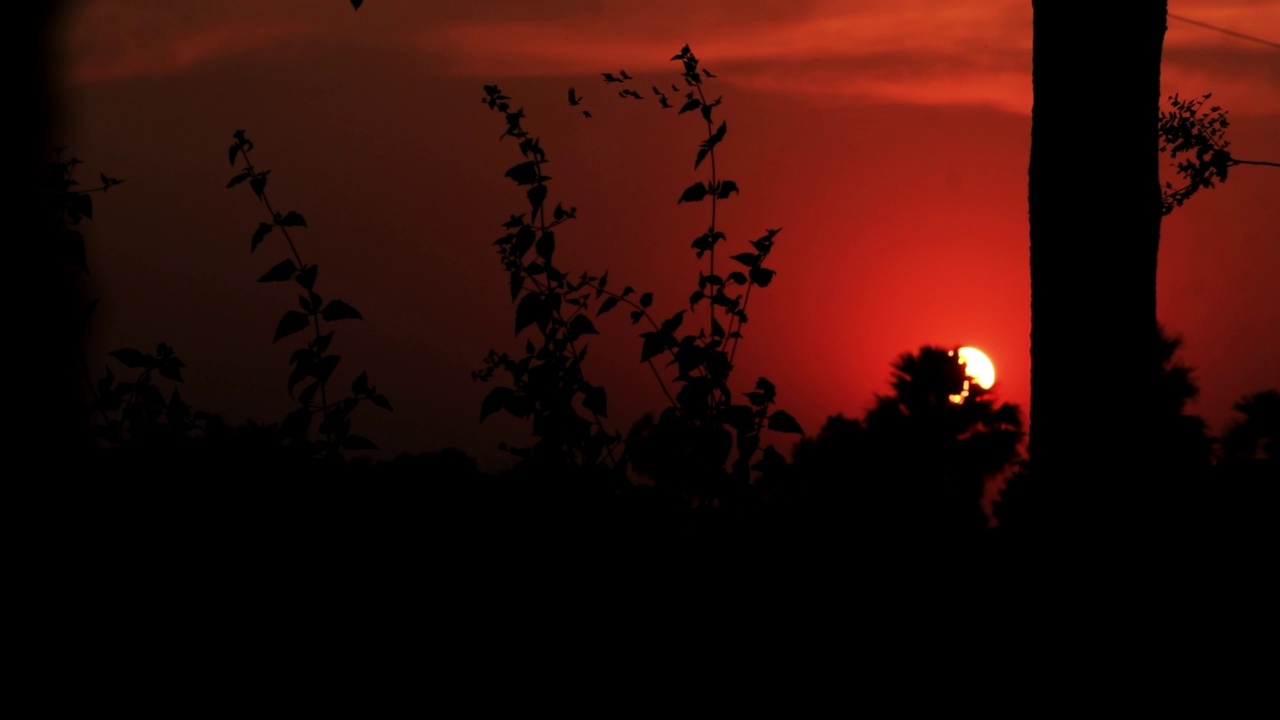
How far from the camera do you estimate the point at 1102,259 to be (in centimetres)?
311

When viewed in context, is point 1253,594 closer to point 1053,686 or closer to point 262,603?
point 1053,686

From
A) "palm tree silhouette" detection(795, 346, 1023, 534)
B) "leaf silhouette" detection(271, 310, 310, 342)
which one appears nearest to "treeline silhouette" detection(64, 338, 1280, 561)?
"palm tree silhouette" detection(795, 346, 1023, 534)

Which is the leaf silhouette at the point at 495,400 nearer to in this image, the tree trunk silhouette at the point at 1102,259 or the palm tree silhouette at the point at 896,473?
the palm tree silhouette at the point at 896,473

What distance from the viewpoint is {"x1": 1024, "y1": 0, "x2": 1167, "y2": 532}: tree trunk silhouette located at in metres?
3.08

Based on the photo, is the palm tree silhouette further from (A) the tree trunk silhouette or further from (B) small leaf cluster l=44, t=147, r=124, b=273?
(B) small leaf cluster l=44, t=147, r=124, b=273

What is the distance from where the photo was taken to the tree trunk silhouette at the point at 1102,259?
308 cm

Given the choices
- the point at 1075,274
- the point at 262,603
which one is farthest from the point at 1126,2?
the point at 262,603

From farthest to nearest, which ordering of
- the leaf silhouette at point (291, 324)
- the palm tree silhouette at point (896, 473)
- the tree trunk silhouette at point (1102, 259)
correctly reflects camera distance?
the palm tree silhouette at point (896, 473) → the leaf silhouette at point (291, 324) → the tree trunk silhouette at point (1102, 259)

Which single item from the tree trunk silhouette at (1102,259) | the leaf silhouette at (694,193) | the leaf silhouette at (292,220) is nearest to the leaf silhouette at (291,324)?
the leaf silhouette at (292,220)

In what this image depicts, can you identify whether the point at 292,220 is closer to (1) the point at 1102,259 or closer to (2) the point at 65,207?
(2) the point at 65,207

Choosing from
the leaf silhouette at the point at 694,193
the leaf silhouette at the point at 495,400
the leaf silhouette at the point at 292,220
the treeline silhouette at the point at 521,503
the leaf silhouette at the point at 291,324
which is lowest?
the treeline silhouette at the point at 521,503

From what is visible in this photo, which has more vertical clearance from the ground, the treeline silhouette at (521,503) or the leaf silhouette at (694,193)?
the leaf silhouette at (694,193)

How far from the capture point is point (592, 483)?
3.82 m

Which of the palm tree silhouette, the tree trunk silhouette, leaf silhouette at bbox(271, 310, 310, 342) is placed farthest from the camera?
the palm tree silhouette
